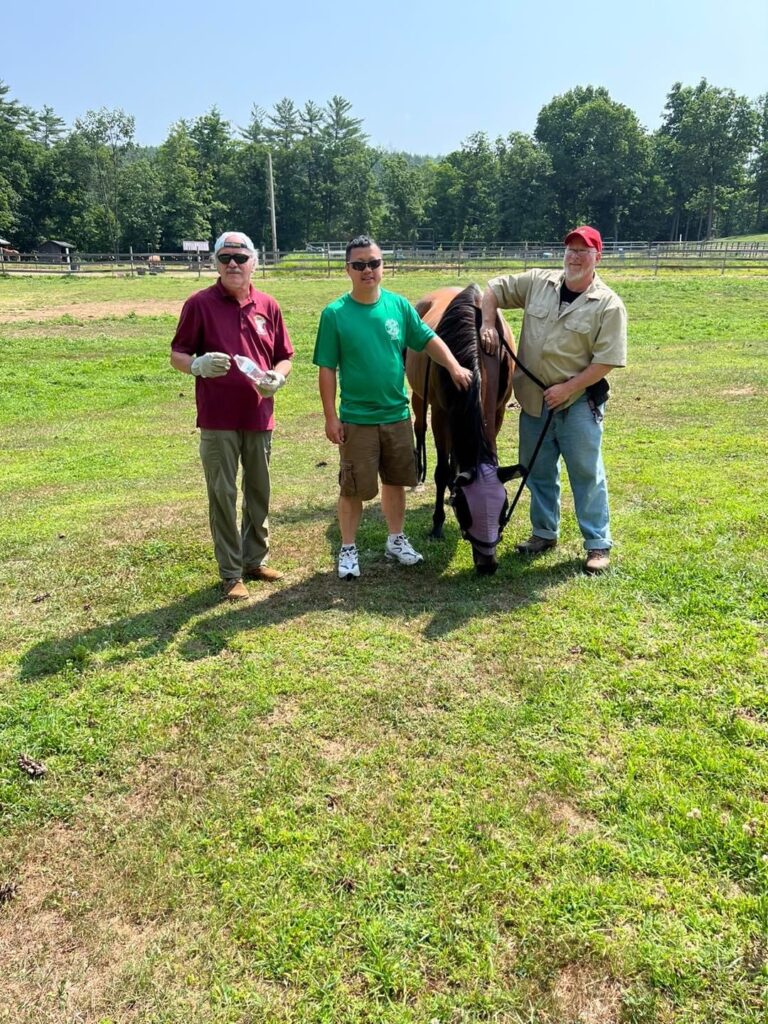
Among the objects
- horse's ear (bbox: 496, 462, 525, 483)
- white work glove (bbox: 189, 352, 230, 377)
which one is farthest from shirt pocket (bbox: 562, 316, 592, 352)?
white work glove (bbox: 189, 352, 230, 377)

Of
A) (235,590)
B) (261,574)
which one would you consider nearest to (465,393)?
(261,574)

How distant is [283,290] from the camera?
27.6 meters

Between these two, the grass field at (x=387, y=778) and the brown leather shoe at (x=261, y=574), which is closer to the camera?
the grass field at (x=387, y=778)

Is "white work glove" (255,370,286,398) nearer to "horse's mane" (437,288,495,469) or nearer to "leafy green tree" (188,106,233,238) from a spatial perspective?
"horse's mane" (437,288,495,469)

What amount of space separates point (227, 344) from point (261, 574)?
5.06ft

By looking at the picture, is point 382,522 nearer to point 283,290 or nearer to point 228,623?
point 228,623

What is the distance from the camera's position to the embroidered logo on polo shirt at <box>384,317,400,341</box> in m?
4.18

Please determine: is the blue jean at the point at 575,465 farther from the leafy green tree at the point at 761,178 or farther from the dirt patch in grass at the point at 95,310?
the leafy green tree at the point at 761,178

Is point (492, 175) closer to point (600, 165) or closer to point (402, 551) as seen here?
point (600, 165)

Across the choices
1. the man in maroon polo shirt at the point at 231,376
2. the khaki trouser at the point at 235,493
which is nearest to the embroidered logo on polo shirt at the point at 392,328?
the man in maroon polo shirt at the point at 231,376

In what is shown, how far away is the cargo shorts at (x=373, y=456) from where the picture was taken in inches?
173

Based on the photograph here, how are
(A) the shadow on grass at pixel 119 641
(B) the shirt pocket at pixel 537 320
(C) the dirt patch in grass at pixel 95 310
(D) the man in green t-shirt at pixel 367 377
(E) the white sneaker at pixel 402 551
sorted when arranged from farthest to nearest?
(C) the dirt patch in grass at pixel 95 310 → (E) the white sneaker at pixel 402 551 → (B) the shirt pocket at pixel 537 320 → (D) the man in green t-shirt at pixel 367 377 → (A) the shadow on grass at pixel 119 641

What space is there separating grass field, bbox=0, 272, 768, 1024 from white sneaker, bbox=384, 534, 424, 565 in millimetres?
150

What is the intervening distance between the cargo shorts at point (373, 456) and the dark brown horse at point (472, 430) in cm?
34
